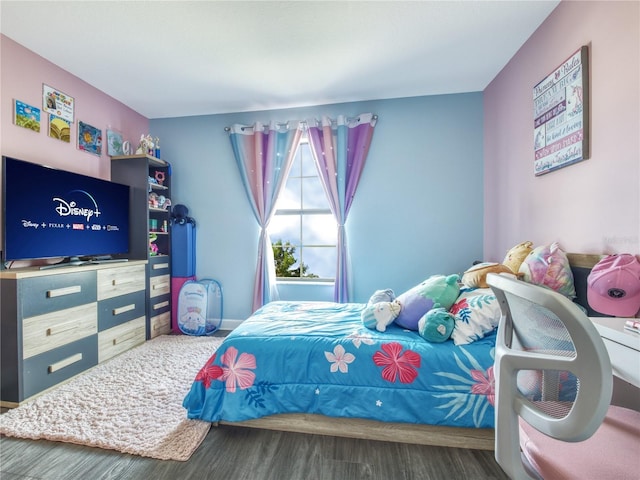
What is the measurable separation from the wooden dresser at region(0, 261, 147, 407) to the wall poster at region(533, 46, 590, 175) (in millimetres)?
3671

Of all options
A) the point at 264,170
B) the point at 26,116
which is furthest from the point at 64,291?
the point at 264,170

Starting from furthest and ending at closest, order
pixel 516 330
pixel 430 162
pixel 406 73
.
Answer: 1. pixel 430 162
2. pixel 406 73
3. pixel 516 330

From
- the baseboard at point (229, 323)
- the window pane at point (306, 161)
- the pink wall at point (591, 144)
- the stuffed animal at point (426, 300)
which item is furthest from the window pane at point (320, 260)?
the pink wall at point (591, 144)

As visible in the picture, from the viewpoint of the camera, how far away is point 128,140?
338 centimetres

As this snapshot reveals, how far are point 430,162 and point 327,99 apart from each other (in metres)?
1.37

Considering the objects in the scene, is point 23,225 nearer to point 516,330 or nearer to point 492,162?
point 516,330

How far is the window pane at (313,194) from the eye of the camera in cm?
351

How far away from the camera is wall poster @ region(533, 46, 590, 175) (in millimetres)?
1664

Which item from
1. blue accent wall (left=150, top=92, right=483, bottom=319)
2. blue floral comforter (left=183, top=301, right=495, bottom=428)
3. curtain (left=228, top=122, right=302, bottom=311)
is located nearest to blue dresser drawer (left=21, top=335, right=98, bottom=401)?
blue floral comforter (left=183, top=301, right=495, bottom=428)

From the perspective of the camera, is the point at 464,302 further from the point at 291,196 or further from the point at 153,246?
the point at 153,246

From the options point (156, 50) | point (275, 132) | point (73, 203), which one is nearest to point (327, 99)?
point (275, 132)

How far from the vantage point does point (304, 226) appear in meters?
3.57

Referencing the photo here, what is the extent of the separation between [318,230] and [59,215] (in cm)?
246

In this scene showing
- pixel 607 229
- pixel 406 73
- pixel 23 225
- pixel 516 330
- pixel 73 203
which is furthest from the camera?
pixel 406 73
